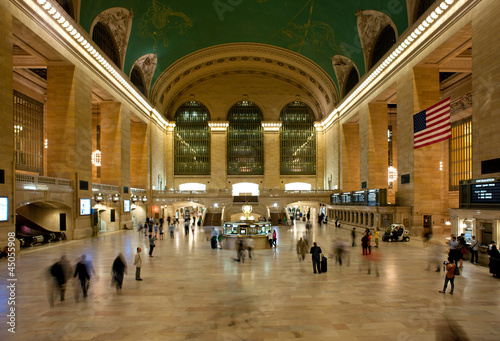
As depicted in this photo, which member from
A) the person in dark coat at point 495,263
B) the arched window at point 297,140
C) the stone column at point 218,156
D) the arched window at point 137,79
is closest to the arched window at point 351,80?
the arched window at point 297,140

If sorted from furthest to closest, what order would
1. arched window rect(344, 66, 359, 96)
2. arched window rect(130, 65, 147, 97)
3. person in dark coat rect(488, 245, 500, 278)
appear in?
arched window rect(344, 66, 359, 96), arched window rect(130, 65, 147, 97), person in dark coat rect(488, 245, 500, 278)

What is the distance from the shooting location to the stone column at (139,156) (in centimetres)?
3303

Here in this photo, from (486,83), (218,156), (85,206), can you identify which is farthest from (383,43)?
(218,156)

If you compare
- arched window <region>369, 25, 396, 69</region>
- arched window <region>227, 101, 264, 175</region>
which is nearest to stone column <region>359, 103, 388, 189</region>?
arched window <region>369, 25, 396, 69</region>

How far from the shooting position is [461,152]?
27.5 metres

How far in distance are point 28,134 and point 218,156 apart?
67.2 ft

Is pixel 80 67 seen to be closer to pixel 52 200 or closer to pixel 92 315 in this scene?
pixel 52 200

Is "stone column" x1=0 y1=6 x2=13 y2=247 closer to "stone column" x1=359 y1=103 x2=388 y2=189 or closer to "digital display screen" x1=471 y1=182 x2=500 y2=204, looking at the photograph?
"digital display screen" x1=471 y1=182 x2=500 y2=204

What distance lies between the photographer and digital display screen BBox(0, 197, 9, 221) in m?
13.0

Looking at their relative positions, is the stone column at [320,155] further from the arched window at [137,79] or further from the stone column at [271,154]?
the arched window at [137,79]

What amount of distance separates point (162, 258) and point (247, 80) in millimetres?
32651

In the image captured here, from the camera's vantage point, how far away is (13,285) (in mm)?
8836

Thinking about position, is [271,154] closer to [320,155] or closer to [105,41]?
[320,155]

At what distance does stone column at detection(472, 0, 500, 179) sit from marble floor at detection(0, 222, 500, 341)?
5.41 m
